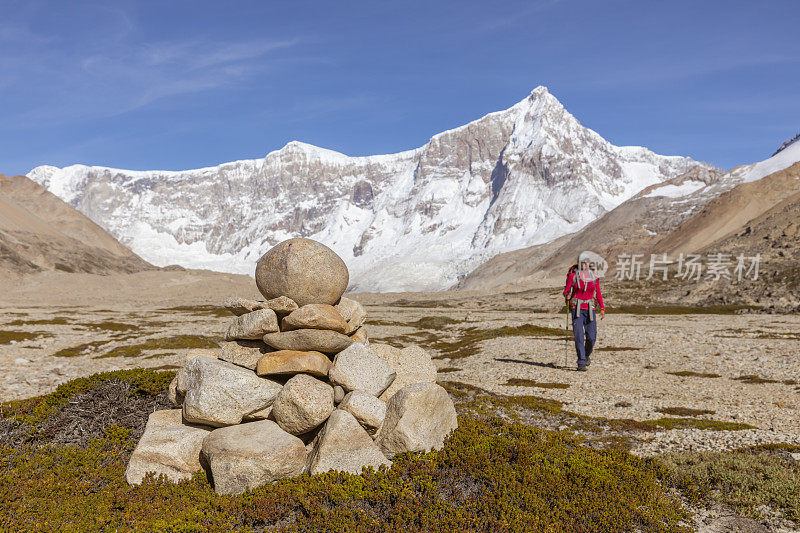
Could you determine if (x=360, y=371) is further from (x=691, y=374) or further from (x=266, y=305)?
(x=691, y=374)

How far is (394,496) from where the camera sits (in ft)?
30.6

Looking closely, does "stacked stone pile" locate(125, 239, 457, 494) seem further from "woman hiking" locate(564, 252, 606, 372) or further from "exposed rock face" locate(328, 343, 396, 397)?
"woman hiking" locate(564, 252, 606, 372)

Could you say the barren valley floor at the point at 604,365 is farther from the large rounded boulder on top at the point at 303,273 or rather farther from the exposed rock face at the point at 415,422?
the large rounded boulder on top at the point at 303,273

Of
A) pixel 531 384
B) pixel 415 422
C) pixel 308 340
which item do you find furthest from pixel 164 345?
pixel 415 422

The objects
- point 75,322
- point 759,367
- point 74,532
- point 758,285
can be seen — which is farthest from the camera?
point 758,285

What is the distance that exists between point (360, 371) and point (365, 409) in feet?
3.67

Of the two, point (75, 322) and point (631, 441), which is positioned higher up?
point (631, 441)

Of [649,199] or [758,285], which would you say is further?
[649,199]

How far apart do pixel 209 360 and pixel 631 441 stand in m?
10.9

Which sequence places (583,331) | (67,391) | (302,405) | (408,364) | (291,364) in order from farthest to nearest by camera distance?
(583,331)
(67,391)
(408,364)
(291,364)
(302,405)

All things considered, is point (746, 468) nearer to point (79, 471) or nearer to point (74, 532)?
point (74, 532)

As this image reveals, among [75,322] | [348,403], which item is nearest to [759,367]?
[348,403]

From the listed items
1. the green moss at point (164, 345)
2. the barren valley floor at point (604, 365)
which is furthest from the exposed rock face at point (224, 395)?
the green moss at point (164, 345)

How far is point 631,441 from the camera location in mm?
13117
